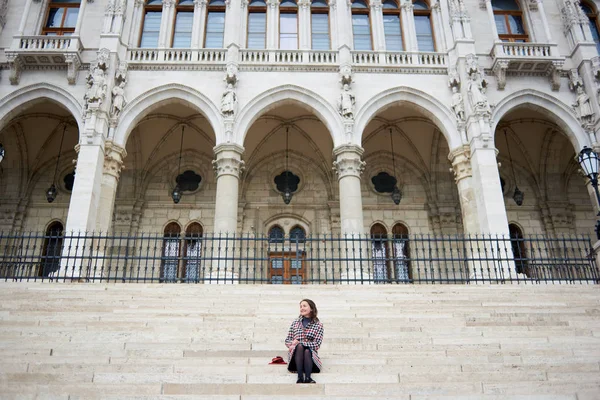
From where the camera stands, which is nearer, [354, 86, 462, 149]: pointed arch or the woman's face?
the woman's face

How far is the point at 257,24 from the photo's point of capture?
18375 mm

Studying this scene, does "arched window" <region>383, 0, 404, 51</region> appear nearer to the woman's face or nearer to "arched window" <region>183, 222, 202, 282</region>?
"arched window" <region>183, 222, 202, 282</region>

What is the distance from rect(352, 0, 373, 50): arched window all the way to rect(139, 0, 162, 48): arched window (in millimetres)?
7374

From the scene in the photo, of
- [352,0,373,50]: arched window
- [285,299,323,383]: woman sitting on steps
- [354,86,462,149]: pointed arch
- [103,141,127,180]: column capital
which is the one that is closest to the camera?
[285,299,323,383]: woman sitting on steps

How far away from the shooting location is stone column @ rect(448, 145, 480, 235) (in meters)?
15.1

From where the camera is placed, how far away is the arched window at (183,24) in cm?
1783

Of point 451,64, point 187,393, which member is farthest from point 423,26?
point 187,393

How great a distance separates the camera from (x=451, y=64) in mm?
16734

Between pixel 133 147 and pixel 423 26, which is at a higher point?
pixel 423 26

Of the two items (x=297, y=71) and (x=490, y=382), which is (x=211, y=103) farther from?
(x=490, y=382)

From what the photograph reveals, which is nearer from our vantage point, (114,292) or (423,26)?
(114,292)

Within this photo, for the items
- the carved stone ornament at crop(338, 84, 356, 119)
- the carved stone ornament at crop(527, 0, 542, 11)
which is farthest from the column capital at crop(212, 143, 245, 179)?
the carved stone ornament at crop(527, 0, 542, 11)

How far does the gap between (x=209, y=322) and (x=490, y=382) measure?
4542 millimetres

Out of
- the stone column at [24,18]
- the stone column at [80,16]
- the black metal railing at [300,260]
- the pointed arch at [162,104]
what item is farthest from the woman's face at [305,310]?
the stone column at [24,18]
